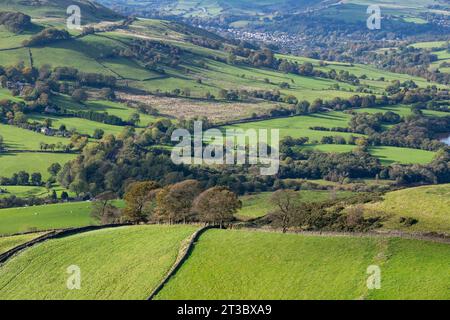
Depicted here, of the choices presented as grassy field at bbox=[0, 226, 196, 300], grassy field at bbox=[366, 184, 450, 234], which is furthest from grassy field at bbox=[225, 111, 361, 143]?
grassy field at bbox=[0, 226, 196, 300]

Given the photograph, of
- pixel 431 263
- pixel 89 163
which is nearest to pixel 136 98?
pixel 89 163

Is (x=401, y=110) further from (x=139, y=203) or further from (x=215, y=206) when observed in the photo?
(x=215, y=206)

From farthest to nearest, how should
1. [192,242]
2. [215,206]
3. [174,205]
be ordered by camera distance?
[174,205] → [215,206] → [192,242]

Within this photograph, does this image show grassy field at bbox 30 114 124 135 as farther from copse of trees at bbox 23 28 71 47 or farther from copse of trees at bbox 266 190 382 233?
copse of trees at bbox 266 190 382 233

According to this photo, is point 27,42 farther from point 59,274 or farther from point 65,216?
point 59,274

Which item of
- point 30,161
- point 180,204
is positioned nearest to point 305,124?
point 30,161

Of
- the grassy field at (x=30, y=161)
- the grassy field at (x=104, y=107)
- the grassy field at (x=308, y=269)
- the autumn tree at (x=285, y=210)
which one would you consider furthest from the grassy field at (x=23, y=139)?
the grassy field at (x=308, y=269)
